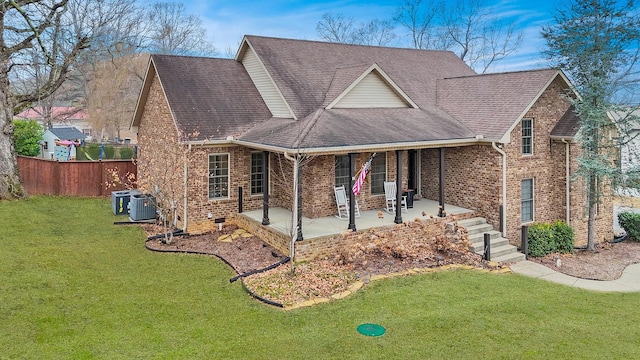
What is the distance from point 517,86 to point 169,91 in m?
12.8

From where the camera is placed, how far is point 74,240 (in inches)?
546

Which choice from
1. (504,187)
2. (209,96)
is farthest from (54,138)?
(504,187)

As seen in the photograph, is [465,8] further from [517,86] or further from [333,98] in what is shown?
[333,98]

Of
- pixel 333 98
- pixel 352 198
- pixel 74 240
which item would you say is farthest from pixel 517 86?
pixel 74 240

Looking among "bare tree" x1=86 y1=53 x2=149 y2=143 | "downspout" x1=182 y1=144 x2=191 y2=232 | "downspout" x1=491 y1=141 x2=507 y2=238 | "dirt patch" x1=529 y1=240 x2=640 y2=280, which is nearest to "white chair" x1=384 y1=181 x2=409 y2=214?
"downspout" x1=491 y1=141 x2=507 y2=238

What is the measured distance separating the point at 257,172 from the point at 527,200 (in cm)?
1001

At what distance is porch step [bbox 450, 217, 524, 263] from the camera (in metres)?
14.5

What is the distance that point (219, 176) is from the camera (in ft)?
51.7

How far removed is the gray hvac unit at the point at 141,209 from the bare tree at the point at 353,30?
33.5 meters

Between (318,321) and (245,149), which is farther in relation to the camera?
(245,149)

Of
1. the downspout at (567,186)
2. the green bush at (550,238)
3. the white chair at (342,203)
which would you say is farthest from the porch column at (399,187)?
the downspout at (567,186)

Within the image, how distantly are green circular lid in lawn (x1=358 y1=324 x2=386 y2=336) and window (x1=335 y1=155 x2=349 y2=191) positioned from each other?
7.74 m

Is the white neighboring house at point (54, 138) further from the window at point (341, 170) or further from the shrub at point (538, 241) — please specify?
the shrub at point (538, 241)

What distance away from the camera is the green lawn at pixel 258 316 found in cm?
741
